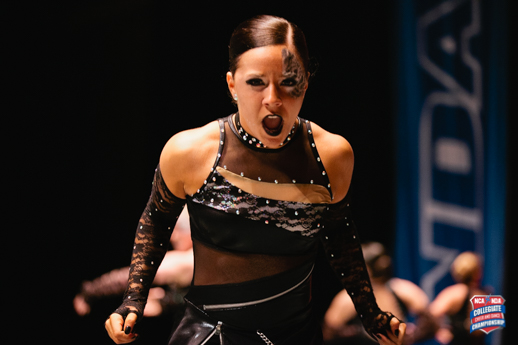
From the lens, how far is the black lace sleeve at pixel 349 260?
5.24ft

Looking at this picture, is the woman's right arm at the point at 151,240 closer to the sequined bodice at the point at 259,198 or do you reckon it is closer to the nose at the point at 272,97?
the sequined bodice at the point at 259,198

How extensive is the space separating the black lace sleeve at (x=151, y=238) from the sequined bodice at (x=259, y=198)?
92 millimetres

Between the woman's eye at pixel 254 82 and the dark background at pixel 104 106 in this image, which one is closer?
the woman's eye at pixel 254 82

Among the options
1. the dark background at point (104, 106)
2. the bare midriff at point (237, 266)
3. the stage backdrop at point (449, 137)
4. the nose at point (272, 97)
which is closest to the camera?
the nose at point (272, 97)

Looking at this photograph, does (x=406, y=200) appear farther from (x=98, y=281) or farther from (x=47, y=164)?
(x=47, y=164)

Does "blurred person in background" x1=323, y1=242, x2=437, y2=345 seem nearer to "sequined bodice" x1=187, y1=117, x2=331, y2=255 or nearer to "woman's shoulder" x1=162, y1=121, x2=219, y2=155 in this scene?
"sequined bodice" x1=187, y1=117, x2=331, y2=255

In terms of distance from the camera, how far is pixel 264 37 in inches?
54.6

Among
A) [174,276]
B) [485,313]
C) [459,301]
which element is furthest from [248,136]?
[459,301]

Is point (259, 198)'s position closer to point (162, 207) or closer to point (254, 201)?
point (254, 201)

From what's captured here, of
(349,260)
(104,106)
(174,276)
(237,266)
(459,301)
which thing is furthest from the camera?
(174,276)

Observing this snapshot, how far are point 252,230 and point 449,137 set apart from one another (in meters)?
1.95

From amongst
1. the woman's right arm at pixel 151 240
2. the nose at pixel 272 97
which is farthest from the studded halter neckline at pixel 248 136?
the woman's right arm at pixel 151 240

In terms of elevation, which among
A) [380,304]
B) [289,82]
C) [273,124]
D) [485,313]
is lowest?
[380,304]

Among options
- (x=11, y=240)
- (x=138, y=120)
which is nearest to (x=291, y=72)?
(x=138, y=120)
